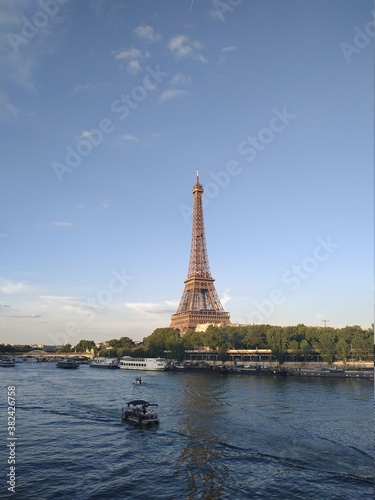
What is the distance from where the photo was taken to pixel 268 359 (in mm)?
121688

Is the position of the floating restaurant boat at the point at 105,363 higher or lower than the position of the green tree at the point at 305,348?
lower

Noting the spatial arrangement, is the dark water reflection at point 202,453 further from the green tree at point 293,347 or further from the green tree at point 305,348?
the green tree at point 293,347

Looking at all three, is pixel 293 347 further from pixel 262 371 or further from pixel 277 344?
pixel 262 371

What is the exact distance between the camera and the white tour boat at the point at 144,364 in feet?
386

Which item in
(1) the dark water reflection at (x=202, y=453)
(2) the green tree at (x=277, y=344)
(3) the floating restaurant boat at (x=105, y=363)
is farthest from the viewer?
(3) the floating restaurant boat at (x=105, y=363)

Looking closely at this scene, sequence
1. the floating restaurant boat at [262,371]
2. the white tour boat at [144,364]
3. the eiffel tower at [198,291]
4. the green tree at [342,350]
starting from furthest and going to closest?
the eiffel tower at [198,291]
the white tour boat at [144,364]
the green tree at [342,350]
the floating restaurant boat at [262,371]

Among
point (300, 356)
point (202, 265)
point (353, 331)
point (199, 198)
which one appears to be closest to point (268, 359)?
point (300, 356)

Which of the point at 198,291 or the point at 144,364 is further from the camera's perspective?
the point at 198,291

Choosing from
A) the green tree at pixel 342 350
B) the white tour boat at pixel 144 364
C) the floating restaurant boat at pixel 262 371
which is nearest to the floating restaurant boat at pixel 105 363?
the white tour boat at pixel 144 364

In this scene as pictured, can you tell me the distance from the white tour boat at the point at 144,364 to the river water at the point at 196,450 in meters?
60.7

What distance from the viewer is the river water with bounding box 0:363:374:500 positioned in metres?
25.2

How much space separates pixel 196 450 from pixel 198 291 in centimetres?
12283

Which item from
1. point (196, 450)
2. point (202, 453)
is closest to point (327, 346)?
point (196, 450)

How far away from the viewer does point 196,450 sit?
32719mm
